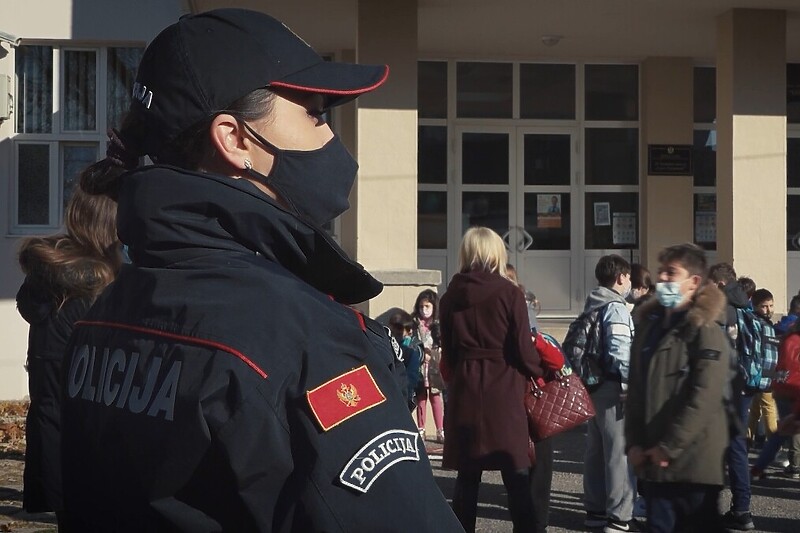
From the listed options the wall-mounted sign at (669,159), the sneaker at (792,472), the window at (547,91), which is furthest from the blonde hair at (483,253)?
the window at (547,91)

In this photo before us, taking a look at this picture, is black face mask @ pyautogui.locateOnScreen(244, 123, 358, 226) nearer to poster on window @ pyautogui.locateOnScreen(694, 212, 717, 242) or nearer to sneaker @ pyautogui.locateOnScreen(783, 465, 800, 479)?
sneaker @ pyautogui.locateOnScreen(783, 465, 800, 479)

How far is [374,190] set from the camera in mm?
11828

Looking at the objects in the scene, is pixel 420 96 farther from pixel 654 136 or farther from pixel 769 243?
pixel 769 243

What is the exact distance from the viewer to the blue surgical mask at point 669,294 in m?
5.31

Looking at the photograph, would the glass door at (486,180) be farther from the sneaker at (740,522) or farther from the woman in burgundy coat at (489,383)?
the woman in burgundy coat at (489,383)

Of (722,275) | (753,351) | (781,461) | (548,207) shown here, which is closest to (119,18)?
(548,207)

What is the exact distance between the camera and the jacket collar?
1.45m

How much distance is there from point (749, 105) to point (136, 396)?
12.1m

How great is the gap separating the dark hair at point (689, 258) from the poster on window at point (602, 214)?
9.89 m

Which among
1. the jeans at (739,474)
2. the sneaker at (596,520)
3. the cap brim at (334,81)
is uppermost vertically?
the cap brim at (334,81)

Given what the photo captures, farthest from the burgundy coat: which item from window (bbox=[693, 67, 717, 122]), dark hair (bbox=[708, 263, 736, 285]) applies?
window (bbox=[693, 67, 717, 122])

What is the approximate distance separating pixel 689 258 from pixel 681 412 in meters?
0.90

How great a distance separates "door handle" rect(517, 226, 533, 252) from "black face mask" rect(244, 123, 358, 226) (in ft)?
45.0

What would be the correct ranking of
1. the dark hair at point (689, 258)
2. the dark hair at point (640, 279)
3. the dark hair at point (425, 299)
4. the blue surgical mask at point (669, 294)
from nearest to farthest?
the blue surgical mask at point (669, 294)
the dark hair at point (689, 258)
the dark hair at point (640, 279)
the dark hair at point (425, 299)
